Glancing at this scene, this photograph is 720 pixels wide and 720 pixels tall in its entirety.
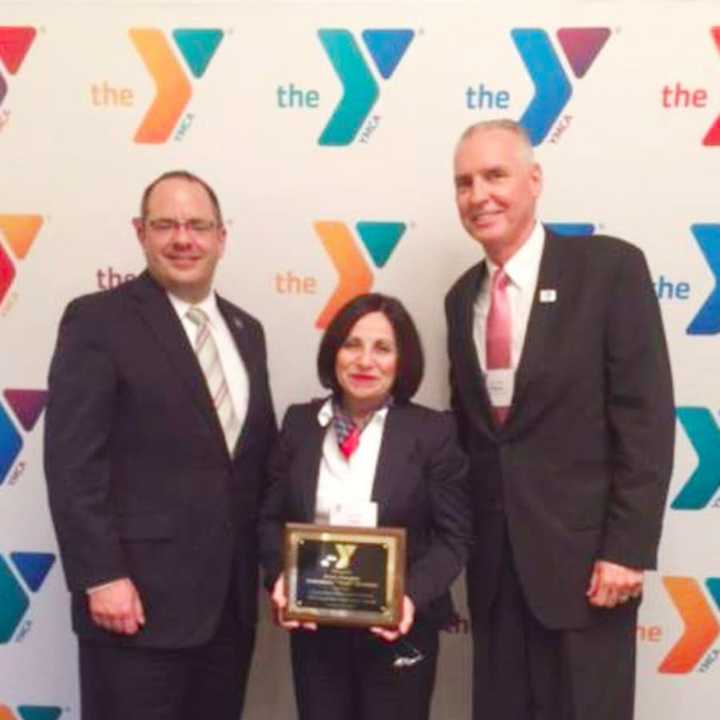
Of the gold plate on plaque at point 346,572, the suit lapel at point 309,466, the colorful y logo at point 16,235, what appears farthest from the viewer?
the colorful y logo at point 16,235

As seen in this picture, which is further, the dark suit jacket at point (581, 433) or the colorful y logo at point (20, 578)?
the colorful y logo at point (20, 578)

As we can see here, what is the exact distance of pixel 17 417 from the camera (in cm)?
225

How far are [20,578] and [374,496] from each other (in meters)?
1.20

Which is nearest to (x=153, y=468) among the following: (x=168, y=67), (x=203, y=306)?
(x=203, y=306)

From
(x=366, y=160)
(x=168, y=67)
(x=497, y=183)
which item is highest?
(x=168, y=67)

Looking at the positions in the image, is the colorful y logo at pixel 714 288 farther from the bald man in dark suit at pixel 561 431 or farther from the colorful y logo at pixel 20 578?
the colorful y logo at pixel 20 578

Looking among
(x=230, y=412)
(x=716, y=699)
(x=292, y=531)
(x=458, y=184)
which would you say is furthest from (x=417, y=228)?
(x=716, y=699)

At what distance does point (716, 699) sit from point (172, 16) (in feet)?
7.36

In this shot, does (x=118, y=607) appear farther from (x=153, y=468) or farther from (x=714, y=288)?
(x=714, y=288)

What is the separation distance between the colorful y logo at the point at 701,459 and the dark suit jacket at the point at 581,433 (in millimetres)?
575

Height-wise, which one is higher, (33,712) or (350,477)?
(350,477)

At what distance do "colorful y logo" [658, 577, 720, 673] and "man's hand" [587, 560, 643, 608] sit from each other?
24.9 inches

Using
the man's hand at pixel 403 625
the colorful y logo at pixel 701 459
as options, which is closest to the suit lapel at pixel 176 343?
the man's hand at pixel 403 625

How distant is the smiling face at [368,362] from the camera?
1701 millimetres
